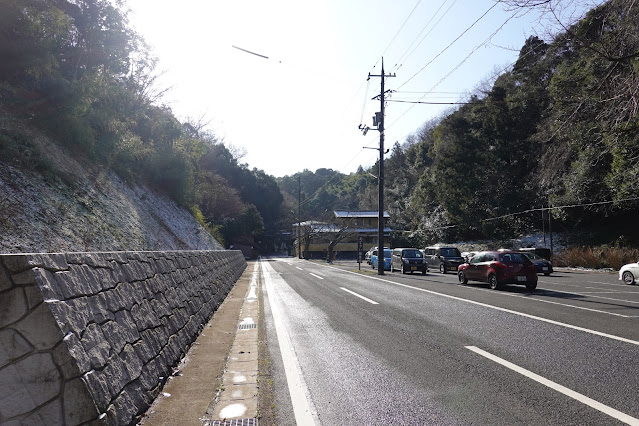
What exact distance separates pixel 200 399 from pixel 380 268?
23.8 meters

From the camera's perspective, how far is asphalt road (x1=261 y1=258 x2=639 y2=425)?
419 cm

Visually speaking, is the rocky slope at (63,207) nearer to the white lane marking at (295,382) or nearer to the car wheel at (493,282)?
the white lane marking at (295,382)

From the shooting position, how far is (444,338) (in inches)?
293

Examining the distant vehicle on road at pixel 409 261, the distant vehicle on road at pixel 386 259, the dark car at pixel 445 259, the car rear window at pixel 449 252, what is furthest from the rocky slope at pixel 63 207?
the distant vehicle on road at pixel 386 259

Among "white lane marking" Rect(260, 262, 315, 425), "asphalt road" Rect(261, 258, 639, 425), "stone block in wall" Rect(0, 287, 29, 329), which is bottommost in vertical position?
"white lane marking" Rect(260, 262, 315, 425)

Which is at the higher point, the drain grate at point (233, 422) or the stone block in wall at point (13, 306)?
the stone block in wall at point (13, 306)

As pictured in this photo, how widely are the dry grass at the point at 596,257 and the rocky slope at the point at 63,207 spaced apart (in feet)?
94.7

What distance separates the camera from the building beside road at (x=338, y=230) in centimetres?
6869

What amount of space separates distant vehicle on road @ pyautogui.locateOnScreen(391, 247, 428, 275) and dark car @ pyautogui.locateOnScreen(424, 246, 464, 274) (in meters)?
1.99

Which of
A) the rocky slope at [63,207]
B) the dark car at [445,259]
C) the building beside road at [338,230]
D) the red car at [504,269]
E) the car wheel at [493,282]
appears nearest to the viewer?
the rocky slope at [63,207]

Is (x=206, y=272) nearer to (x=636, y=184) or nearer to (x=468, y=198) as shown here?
(x=636, y=184)

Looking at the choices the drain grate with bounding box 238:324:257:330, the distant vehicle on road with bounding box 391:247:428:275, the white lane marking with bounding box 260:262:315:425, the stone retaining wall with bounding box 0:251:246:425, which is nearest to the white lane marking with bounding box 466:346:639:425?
the white lane marking with bounding box 260:262:315:425

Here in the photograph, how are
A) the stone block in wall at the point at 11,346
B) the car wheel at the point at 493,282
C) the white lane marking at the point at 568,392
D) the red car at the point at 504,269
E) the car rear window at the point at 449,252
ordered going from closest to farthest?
the stone block in wall at the point at 11,346 < the white lane marking at the point at 568,392 < the red car at the point at 504,269 < the car wheel at the point at 493,282 < the car rear window at the point at 449,252

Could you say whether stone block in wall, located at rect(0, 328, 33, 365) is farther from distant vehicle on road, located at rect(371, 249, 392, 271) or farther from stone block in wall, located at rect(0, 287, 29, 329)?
distant vehicle on road, located at rect(371, 249, 392, 271)
